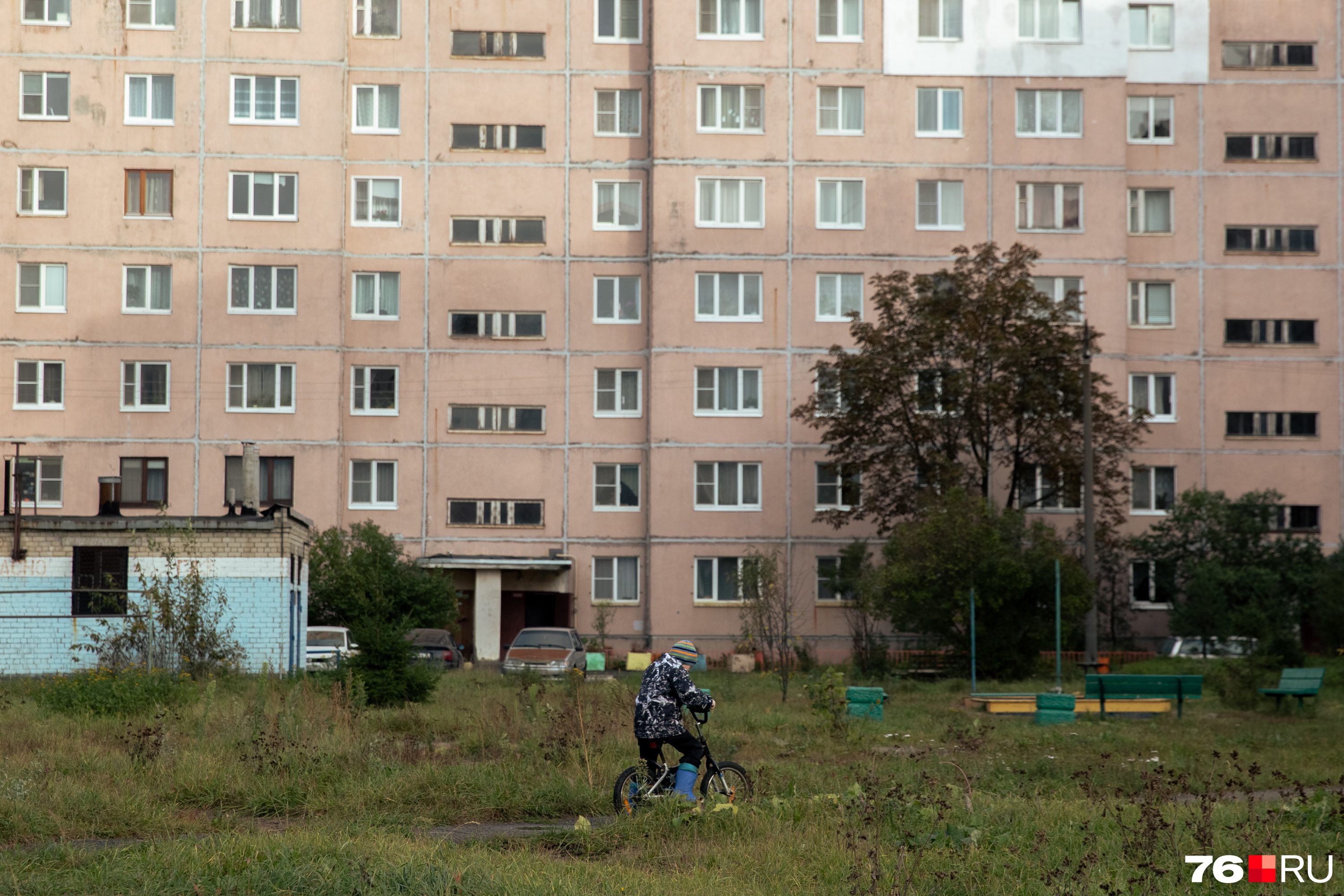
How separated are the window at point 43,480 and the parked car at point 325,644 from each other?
50.8ft

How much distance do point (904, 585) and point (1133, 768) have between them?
63.1 ft

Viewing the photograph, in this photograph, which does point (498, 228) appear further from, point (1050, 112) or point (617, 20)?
point (1050, 112)

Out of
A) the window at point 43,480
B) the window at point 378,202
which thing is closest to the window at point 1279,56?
the window at point 378,202

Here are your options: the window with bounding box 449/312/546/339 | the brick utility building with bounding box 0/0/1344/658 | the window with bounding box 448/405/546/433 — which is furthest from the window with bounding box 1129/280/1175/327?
the window with bounding box 448/405/546/433

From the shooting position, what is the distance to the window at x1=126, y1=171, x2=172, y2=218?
4916 cm

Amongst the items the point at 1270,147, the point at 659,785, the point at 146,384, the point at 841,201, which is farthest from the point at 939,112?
the point at 659,785

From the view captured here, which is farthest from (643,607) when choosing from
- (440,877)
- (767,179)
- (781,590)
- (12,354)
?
(440,877)

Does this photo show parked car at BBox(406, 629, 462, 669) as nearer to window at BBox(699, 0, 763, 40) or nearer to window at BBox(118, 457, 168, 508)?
window at BBox(118, 457, 168, 508)

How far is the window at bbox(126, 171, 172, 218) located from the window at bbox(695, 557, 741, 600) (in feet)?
71.0

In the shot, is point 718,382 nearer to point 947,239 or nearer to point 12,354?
point 947,239

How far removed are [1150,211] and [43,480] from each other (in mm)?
39481

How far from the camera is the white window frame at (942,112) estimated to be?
1969 inches

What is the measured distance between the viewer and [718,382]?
49.6m

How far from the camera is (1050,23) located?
5028cm
